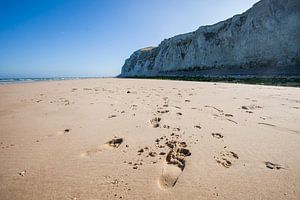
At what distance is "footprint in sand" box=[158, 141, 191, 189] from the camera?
5.69ft

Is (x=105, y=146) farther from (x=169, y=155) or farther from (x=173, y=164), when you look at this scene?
(x=173, y=164)

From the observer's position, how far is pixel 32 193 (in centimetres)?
157

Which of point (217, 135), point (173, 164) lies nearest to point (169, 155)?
point (173, 164)

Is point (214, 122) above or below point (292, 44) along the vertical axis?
below

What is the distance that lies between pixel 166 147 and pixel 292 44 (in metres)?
31.5

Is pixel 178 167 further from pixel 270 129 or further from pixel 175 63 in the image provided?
pixel 175 63

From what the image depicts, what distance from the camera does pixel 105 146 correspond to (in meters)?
2.55

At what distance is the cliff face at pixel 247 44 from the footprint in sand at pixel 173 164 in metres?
28.8

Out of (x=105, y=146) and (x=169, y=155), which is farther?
(x=105, y=146)

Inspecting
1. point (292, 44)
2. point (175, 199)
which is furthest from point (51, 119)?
point (292, 44)

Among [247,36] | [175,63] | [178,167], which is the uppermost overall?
[247,36]

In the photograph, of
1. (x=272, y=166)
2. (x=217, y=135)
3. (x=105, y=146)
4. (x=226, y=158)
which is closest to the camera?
(x=272, y=166)

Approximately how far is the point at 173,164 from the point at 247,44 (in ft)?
116

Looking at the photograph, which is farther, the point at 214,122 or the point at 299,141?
the point at 214,122
